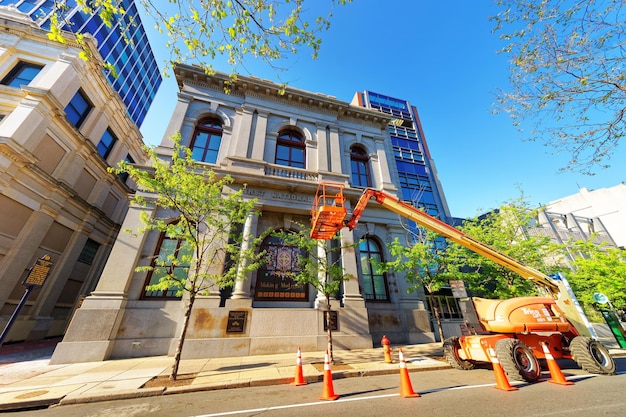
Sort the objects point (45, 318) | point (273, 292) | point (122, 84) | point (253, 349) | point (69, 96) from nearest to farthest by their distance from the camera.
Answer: point (253, 349) < point (273, 292) < point (45, 318) < point (69, 96) < point (122, 84)

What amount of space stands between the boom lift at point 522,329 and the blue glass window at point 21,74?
20250mm

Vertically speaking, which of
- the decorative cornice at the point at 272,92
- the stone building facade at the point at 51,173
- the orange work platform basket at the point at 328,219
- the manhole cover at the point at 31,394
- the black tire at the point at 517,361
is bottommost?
the manhole cover at the point at 31,394

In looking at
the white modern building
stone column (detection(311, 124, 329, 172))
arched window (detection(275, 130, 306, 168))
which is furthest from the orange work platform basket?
the white modern building

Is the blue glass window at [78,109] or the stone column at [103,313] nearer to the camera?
the stone column at [103,313]

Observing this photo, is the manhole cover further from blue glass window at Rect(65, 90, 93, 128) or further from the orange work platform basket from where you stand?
blue glass window at Rect(65, 90, 93, 128)

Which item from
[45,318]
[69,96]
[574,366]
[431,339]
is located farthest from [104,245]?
[574,366]

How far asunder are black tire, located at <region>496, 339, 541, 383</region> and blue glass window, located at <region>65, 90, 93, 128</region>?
2440cm

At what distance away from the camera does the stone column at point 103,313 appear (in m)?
8.11

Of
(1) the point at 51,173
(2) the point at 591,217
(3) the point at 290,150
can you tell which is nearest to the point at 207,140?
(3) the point at 290,150

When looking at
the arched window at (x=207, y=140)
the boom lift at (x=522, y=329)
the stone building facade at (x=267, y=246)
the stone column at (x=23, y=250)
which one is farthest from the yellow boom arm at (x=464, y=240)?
the stone column at (x=23, y=250)

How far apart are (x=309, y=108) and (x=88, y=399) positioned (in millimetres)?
17080

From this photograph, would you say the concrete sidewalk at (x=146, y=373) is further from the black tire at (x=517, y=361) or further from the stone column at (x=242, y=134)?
the stone column at (x=242, y=134)

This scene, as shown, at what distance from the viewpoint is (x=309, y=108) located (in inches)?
663

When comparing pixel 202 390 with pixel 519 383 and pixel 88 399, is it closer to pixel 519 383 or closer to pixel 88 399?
pixel 88 399
